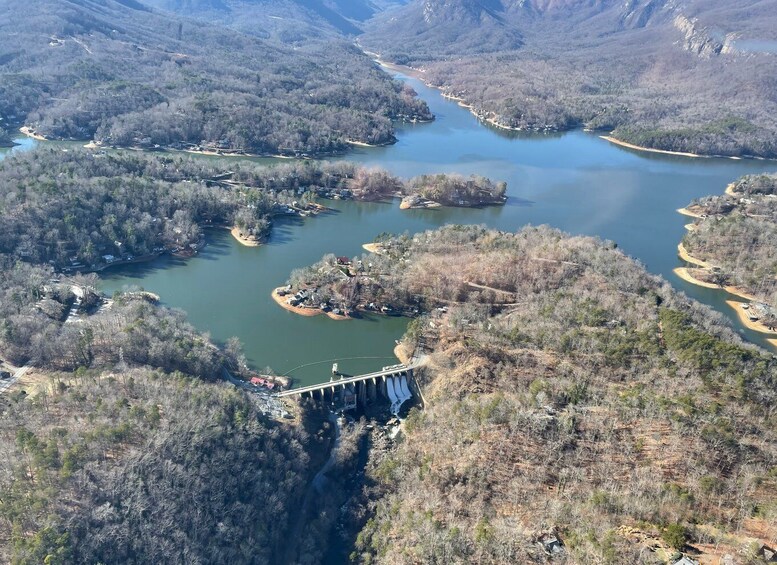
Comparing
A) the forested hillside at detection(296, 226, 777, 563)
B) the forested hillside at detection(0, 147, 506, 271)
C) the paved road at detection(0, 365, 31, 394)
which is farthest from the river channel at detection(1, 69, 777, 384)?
the paved road at detection(0, 365, 31, 394)

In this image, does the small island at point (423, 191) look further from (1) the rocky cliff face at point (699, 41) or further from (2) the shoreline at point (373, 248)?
(1) the rocky cliff face at point (699, 41)

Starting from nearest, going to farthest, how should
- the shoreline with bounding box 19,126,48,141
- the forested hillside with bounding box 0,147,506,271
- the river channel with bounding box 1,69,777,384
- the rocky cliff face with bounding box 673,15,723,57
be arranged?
the river channel with bounding box 1,69,777,384
the forested hillside with bounding box 0,147,506,271
the shoreline with bounding box 19,126,48,141
the rocky cliff face with bounding box 673,15,723,57

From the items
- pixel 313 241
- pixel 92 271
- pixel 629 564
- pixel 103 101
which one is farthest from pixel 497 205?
pixel 103 101

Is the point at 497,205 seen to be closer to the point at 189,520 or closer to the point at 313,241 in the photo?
the point at 313,241

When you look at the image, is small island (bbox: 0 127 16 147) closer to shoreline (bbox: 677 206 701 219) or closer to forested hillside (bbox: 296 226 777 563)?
forested hillside (bbox: 296 226 777 563)

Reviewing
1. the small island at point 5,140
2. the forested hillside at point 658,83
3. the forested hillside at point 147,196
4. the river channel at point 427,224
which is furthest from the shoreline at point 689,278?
the small island at point 5,140
